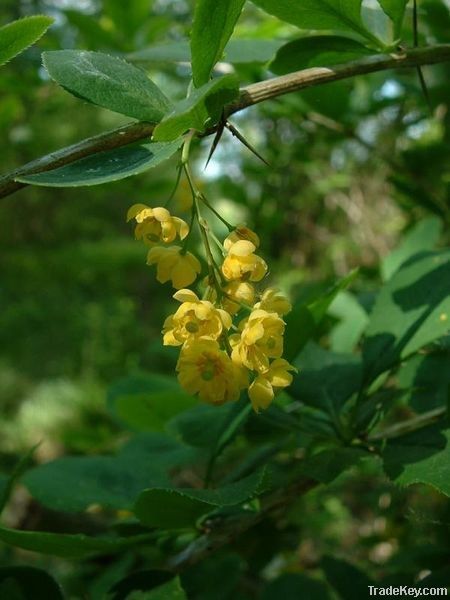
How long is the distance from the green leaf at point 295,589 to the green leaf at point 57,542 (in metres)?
0.29

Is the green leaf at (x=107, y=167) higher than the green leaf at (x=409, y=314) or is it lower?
higher

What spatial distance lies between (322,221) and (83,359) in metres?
1.93

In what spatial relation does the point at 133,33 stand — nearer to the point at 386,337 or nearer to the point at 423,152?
the point at 423,152

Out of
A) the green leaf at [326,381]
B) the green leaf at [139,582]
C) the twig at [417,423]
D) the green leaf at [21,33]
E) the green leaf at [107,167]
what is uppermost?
the green leaf at [21,33]

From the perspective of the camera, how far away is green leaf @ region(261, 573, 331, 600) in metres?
0.80

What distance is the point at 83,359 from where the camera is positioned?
395 centimetres

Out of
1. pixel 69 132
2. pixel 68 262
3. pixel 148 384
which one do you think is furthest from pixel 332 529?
pixel 68 262

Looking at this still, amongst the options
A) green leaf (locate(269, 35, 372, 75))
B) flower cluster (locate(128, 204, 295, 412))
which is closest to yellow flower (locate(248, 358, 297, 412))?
flower cluster (locate(128, 204, 295, 412))

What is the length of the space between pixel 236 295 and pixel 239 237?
1.7 inches

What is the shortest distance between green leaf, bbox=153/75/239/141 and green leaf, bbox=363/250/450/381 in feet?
0.92

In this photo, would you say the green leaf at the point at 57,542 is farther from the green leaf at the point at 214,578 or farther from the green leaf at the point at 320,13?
the green leaf at the point at 320,13

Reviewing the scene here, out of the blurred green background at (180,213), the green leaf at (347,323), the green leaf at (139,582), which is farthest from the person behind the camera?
the blurred green background at (180,213)

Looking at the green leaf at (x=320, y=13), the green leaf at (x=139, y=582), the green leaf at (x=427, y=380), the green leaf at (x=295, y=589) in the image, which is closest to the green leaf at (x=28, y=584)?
the green leaf at (x=139, y=582)

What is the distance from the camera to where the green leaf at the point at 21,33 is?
475 millimetres
